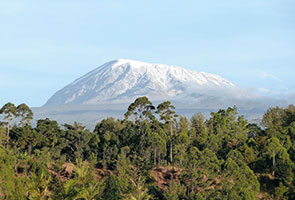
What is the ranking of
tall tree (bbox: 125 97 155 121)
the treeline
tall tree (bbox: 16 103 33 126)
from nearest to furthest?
the treeline
tall tree (bbox: 125 97 155 121)
tall tree (bbox: 16 103 33 126)

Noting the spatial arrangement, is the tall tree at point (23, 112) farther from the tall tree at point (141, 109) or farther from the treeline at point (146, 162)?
the tall tree at point (141, 109)

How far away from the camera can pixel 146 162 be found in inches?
3034

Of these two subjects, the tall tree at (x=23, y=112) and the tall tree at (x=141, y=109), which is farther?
the tall tree at (x=23, y=112)

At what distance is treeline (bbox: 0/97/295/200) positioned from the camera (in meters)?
59.4

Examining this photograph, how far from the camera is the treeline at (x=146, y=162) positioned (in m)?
59.4

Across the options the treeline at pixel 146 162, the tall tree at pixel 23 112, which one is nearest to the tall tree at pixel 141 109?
the treeline at pixel 146 162

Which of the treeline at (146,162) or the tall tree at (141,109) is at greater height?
the tall tree at (141,109)

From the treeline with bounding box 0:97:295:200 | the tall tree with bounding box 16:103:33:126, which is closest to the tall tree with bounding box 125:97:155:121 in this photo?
the treeline with bounding box 0:97:295:200

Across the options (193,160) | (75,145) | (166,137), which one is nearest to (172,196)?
(193,160)

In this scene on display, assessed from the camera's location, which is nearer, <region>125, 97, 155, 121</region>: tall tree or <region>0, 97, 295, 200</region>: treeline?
<region>0, 97, 295, 200</region>: treeline

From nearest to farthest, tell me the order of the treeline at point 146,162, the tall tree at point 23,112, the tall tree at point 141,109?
1. the treeline at point 146,162
2. the tall tree at point 141,109
3. the tall tree at point 23,112

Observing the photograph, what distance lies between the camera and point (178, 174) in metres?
76.1

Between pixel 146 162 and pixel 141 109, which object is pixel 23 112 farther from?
pixel 146 162

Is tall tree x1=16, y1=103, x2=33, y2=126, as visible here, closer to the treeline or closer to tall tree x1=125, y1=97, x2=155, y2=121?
the treeline
